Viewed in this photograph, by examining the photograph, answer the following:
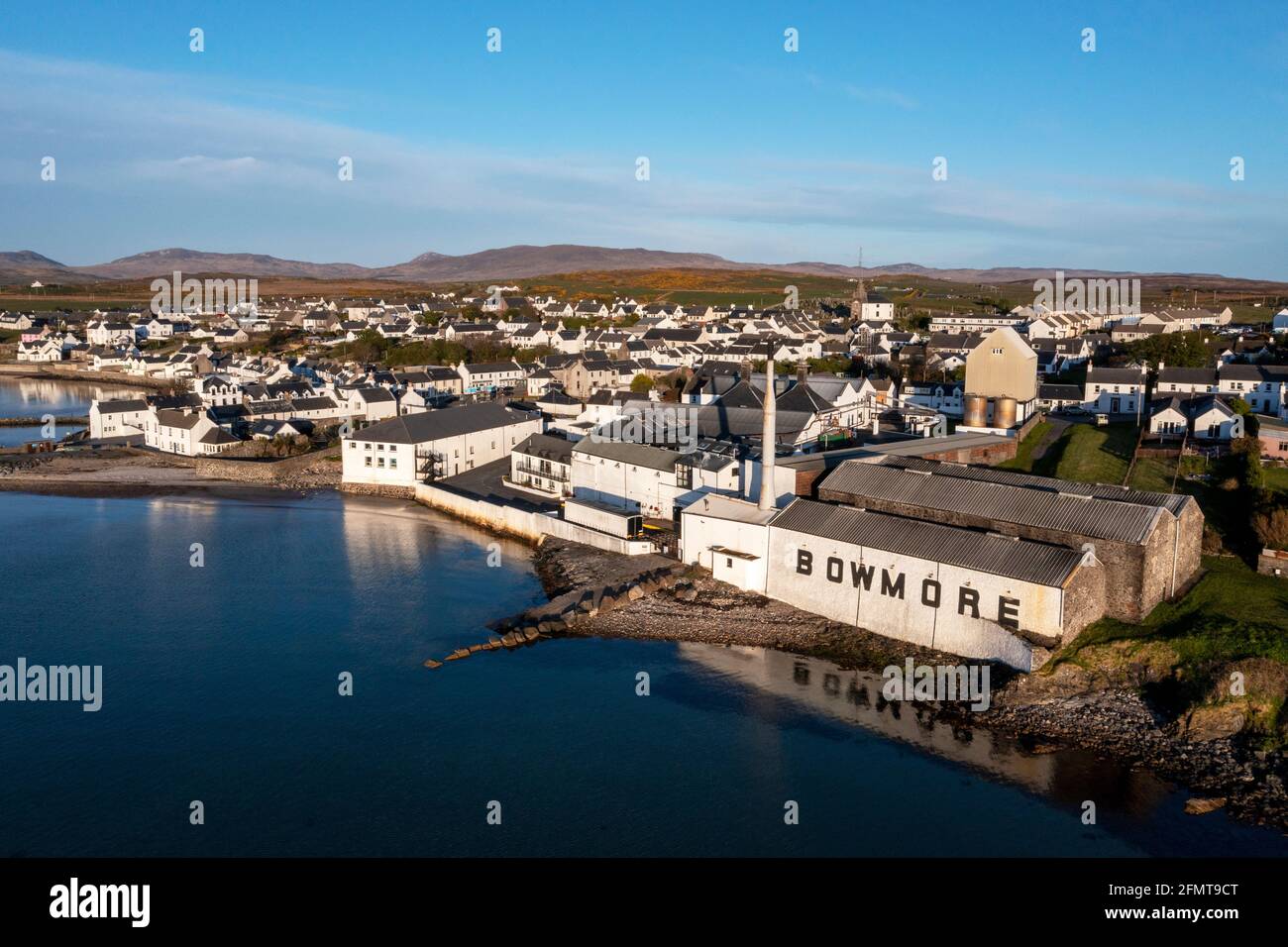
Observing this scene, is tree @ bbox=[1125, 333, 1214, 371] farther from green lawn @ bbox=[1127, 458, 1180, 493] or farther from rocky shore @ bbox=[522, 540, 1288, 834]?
rocky shore @ bbox=[522, 540, 1288, 834]

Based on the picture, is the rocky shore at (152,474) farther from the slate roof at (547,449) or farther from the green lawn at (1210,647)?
the green lawn at (1210,647)

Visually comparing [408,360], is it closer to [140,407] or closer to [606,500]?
[140,407]

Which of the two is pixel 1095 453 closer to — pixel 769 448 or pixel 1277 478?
pixel 1277 478

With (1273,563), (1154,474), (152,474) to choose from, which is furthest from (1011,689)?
(152,474)

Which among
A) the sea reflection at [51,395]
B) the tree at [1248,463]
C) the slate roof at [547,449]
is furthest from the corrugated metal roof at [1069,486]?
the sea reflection at [51,395]

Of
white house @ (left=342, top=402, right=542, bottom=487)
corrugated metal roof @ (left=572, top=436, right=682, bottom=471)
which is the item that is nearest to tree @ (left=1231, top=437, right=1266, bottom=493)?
corrugated metal roof @ (left=572, top=436, right=682, bottom=471)
